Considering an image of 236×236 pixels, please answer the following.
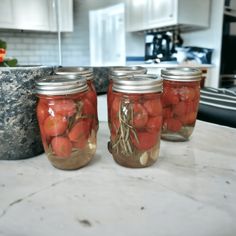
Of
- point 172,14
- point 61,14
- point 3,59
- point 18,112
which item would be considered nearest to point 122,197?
point 18,112

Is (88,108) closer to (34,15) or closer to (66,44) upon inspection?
(34,15)

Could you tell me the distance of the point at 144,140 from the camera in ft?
1.31

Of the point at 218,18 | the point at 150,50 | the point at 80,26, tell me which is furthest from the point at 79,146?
the point at 80,26

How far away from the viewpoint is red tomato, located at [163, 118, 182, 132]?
528 millimetres

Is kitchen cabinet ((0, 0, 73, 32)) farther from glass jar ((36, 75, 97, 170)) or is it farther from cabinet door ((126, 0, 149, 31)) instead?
glass jar ((36, 75, 97, 170))

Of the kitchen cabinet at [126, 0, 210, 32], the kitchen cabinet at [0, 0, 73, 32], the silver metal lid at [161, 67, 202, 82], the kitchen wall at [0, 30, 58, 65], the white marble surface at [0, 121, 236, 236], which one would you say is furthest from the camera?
the kitchen wall at [0, 30, 58, 65]

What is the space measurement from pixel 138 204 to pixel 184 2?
10.3ft

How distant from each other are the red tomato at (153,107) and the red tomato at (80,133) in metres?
0.10

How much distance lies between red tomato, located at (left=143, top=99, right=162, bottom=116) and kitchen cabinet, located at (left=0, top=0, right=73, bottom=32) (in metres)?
3.28

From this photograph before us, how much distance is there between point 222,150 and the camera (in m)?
0.50

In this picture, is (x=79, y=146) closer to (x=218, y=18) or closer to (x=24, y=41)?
(x=218, y=18)

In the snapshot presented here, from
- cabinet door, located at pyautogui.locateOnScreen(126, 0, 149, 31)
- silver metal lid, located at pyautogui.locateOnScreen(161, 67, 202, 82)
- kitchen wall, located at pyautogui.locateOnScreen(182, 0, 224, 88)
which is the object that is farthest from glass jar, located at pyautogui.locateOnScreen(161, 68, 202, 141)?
cabinet door, located at pyautogui.locateOnScreen(126, 0, 149, 31)

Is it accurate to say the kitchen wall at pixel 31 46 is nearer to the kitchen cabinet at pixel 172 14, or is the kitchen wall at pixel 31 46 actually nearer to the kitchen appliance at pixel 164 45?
the kitchen cabinet at pixel 172 14

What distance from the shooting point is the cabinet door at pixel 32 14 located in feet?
10.5
